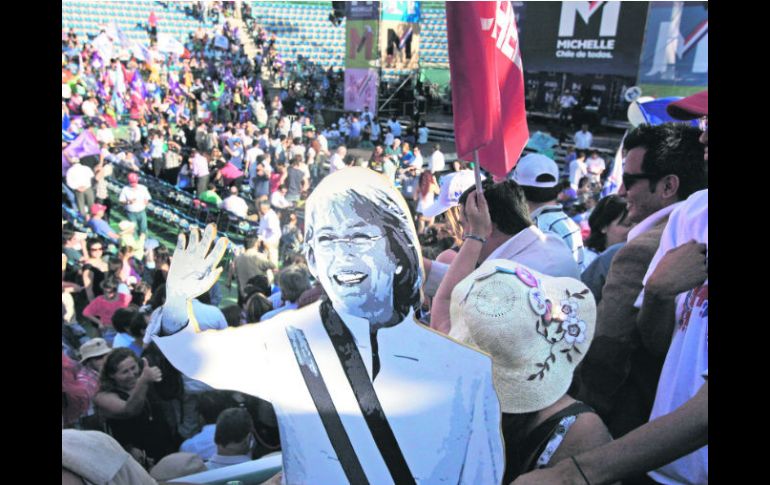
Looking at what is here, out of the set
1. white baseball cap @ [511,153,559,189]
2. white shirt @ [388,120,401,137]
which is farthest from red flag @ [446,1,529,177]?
white shirt @ [388,120,401,137]

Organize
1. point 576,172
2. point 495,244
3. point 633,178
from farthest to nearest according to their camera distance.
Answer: point 576,172
point 633,178
point 495,244

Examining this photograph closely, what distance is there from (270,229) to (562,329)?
259cm

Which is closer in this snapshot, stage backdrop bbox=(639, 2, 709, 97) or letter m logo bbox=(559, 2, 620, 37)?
letter m logo bbox=(559, 2, 620, 37)

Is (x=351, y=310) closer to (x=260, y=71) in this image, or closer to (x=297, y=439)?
(x=297, y=439)

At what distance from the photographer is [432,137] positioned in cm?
426

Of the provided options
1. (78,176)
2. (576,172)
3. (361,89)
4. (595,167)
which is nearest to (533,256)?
(361,89)

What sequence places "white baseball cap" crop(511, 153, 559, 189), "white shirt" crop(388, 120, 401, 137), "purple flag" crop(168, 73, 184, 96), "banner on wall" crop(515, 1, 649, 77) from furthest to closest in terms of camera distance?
1. "purple flag" crop(168, 73, 184, 96)
2. "white shirt" crop(388, 120, 401, 137)
3. "banner on wall" crop(515, 1, 649, 77)
4. "white baseball cap" crop(511, 153, 559, 189)

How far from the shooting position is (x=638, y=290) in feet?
6.36

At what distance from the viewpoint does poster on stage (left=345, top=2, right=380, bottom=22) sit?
3858mm

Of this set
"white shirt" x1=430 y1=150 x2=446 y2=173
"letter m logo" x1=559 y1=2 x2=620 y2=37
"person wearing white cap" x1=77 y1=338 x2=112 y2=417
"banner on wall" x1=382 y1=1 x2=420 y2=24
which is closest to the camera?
"person wearing white cap" x1=77 y1=338 x2=112 y2=417

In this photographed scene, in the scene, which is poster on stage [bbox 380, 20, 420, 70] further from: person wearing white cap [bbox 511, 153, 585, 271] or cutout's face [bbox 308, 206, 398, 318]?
cutout's face [bbox 308, 206, 398, 318]

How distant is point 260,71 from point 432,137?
14335 millimetres

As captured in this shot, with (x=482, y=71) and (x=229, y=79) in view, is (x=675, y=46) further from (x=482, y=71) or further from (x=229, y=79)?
(x=229, y=79)
